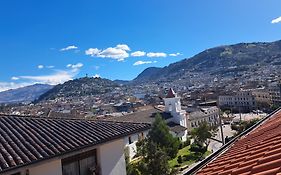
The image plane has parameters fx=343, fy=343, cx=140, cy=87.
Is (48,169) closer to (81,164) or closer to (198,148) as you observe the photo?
(81,164)

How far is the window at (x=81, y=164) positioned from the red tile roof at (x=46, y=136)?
20.1 inches

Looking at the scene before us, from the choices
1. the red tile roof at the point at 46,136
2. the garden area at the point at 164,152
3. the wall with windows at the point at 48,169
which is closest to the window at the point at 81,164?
the wall with windows at the point at 48,169

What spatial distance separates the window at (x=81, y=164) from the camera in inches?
307

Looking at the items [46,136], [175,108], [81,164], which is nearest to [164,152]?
[81,164]

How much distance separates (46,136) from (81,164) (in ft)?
3.69

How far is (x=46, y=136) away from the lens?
7672 mm

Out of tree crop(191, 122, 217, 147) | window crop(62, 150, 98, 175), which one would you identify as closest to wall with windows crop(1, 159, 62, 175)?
window crop(62, 150, 98, 175)

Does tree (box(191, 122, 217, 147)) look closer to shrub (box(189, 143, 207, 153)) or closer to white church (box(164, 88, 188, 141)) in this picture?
shrub (box(189, 143, 207, 153))

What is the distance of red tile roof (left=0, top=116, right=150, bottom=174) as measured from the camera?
6.40 m

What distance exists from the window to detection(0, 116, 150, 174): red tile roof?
1.68ft

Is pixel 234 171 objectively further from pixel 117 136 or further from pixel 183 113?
pixel 183 113

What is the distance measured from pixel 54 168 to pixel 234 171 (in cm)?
471

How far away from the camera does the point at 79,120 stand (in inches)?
377

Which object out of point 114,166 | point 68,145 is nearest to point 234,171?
point 68,145
